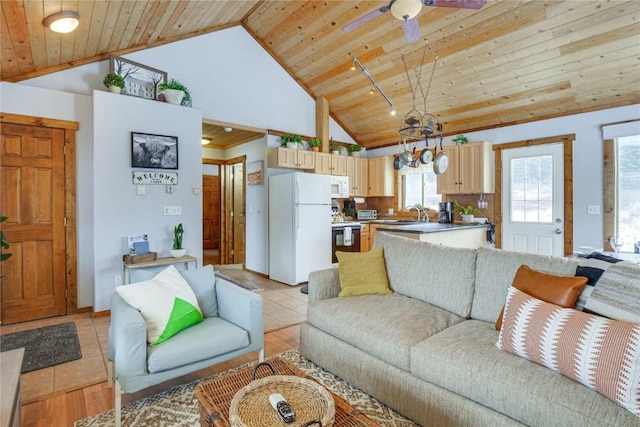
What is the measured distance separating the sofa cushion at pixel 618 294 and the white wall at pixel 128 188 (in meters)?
3.98

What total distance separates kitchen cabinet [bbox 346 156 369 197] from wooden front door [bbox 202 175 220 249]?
3.37m

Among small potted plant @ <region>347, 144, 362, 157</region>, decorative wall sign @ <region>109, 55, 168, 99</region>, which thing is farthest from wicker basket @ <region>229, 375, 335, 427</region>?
small potted plant @ <region>347, 144, 362, 157</region>

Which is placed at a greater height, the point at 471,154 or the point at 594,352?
the point at 471,154

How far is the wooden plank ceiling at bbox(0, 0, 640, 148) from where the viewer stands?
328 cm

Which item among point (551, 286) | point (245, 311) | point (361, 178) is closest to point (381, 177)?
point (361, 178)

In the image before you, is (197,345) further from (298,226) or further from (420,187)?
(420,187)

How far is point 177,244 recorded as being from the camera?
4.00 metres

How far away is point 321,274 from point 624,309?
1789 mm

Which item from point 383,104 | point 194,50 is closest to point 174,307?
point 194,50

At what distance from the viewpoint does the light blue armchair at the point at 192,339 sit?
179cm

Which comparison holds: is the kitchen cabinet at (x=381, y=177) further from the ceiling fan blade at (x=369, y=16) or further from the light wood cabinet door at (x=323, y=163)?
the ceiling fan blade at (x=369, y=16)

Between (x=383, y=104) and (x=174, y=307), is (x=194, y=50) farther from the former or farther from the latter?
(x=174, y=307)

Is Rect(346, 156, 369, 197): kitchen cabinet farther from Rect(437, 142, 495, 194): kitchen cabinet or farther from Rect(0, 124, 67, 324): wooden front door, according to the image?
Rect(0, 124, 67, 324): wooden front door

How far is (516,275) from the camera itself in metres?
1.95
